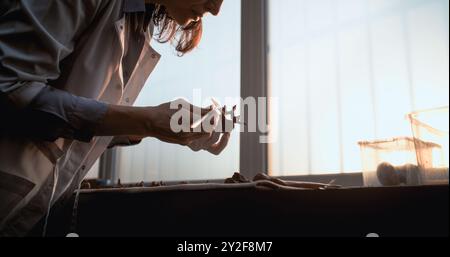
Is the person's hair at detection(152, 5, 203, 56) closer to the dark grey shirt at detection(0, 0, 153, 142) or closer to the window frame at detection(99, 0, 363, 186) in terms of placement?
the dark grey shirt at detection(0, 0, 153, 142)

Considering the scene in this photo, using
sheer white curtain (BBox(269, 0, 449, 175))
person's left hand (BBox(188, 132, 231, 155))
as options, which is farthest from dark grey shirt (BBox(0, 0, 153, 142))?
sheer white curtain (BBox(269, 0, 449, 175))

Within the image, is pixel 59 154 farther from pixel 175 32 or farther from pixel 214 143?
pixel 175 32

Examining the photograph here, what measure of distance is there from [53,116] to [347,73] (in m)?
1.09

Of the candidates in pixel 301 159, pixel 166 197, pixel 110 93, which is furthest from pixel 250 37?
pixel 166 197

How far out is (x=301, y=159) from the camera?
1473mm

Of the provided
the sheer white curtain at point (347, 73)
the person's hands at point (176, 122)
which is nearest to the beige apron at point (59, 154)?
the person's hands at point (176, 122)

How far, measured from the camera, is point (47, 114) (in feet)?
1.94

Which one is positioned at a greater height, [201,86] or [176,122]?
[201,86]

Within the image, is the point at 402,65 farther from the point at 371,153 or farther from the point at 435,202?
the point at 435,202

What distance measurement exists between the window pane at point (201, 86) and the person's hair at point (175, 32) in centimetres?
48

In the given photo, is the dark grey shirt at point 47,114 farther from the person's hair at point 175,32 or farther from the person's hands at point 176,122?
the person's hair at point 175,32

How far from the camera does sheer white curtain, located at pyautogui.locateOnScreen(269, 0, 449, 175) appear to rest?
1.21 meters

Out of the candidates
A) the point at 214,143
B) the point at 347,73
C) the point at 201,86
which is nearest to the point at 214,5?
the point at 214,143
